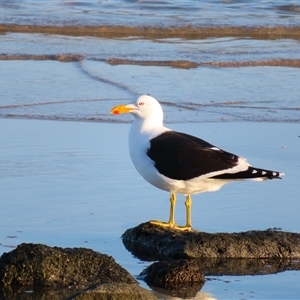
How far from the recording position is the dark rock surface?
171 inches

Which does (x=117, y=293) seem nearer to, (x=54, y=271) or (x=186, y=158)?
(x=54, y=271)

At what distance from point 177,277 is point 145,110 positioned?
168cm

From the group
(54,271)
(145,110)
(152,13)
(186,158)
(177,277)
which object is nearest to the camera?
(54,271)

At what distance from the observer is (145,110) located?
5.88 meters

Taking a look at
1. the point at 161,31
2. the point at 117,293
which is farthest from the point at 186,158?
the point at 161,31

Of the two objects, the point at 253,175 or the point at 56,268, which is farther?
the point at 253,175

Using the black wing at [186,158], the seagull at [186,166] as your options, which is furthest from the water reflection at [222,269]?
the black wing at [186,158]

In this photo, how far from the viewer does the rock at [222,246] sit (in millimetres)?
5074

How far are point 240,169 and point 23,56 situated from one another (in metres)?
7.02

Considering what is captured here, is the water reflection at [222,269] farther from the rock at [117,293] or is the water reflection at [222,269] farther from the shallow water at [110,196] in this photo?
the rock at [117,293]

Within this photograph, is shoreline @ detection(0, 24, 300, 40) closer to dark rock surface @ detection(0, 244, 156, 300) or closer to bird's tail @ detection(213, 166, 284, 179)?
→ bird's tail @ detection(213, 166, 284, 179)

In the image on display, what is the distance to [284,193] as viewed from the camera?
6418mm

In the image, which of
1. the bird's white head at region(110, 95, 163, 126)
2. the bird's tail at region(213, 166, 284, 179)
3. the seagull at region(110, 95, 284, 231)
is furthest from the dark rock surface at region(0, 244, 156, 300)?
the bird's white head at region(110, 95, 163, 126)

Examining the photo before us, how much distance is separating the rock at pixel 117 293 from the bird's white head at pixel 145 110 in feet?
6.39
